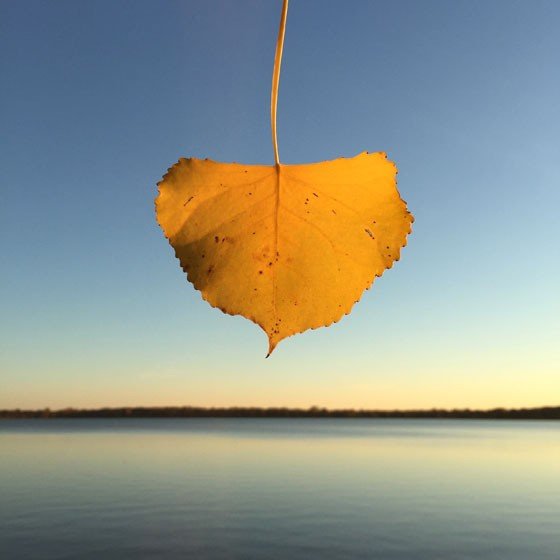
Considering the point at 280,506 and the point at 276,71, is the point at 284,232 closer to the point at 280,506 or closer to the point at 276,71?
the point at 276,71

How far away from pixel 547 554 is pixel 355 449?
39.4m

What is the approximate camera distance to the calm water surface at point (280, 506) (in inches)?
898

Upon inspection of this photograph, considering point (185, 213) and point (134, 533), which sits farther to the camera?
point (134, 533)

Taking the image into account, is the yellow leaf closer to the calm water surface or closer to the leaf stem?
the leaf stem

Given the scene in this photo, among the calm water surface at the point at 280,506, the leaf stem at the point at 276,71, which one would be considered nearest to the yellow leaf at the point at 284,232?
the leaf stem at the point at 276,71

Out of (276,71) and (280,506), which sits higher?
(276,71)

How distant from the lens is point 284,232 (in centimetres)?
35

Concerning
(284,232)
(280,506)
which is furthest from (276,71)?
(280,506)

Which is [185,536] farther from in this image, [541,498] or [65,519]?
[541,498]

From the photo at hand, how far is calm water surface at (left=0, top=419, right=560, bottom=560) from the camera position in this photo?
74.8 ft

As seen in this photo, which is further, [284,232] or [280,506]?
[280,506]

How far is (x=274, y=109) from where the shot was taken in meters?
0.32

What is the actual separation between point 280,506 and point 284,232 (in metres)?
31.7

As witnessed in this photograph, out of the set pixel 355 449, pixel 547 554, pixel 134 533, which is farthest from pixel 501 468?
pixel 134 533
